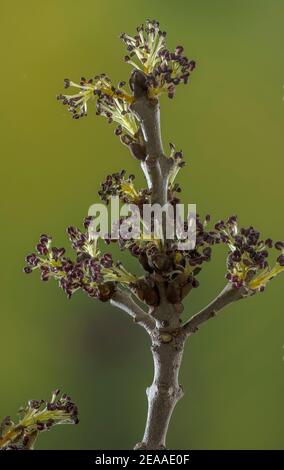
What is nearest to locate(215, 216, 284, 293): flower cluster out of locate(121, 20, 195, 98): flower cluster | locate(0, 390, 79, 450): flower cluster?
locate(121, 20, 195, 98): flower cluster

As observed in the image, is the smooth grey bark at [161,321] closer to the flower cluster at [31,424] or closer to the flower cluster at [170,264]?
the flower cluster at [170,264]

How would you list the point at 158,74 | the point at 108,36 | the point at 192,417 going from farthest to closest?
the point at 108,36 → the point at 192,417 → the point at 158,74

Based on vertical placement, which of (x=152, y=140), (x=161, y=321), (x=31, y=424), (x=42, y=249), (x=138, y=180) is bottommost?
(x=31, y=424)

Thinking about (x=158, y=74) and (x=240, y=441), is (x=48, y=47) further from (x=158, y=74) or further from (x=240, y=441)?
(x=240, y=441)

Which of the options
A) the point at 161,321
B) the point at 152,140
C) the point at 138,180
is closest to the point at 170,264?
the point at 161,321

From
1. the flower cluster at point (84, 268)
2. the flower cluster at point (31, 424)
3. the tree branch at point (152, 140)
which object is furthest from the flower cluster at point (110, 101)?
the flower cluster at point (31, 424)

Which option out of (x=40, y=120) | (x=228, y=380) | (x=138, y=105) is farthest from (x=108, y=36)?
(x=228, y=380)

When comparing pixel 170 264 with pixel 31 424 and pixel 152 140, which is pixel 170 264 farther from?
pixel 31 424
